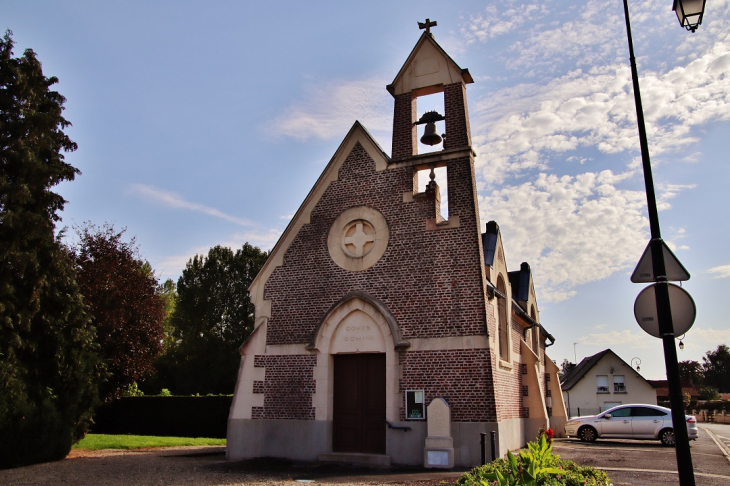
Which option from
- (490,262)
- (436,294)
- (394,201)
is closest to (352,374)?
(436,294)

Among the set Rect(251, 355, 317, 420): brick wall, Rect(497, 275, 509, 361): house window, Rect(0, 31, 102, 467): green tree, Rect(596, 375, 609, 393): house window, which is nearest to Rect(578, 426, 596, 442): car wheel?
Rect(497, 275, 509, 361): house window

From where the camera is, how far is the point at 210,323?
47750 millimetres

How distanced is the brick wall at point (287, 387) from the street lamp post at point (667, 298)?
32.4 ft

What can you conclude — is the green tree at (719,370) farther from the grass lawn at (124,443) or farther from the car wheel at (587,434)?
the grass lawn at (124,443)

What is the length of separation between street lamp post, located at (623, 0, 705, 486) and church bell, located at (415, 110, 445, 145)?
7.81 m

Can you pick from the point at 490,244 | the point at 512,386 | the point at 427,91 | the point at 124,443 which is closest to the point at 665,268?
the point at 427,91

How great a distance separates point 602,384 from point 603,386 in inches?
7.1

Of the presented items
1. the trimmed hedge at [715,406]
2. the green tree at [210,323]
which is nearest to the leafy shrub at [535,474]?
the green tree at [210,323]

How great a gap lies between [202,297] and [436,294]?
37.6 meters

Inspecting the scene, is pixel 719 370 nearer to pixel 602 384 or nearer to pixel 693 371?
pixel 693 371

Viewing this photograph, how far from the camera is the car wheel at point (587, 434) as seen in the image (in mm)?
22469

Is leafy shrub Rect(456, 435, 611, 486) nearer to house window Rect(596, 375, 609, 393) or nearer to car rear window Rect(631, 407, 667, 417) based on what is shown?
car rear window Rect(631, 407, 667, 417)

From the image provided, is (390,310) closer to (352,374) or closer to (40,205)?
(352,374)

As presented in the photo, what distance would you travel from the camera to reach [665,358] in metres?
6.77
